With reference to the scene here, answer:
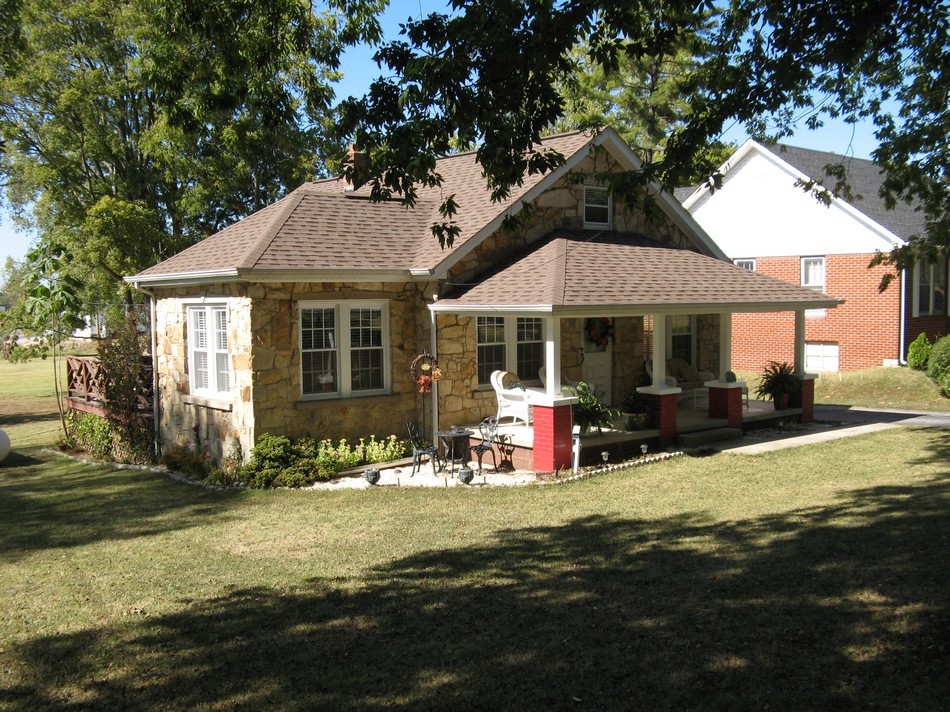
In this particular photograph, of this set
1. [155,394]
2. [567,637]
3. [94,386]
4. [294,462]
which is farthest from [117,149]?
[567,637]

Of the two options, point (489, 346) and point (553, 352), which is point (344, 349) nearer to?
point (489, 346)

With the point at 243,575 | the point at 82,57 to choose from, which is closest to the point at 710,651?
the point at 243,575

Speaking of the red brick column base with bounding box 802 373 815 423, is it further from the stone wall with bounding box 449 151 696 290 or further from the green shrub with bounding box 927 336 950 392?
the green shrub with bounding box 927 336 950 392

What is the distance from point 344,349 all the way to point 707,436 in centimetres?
674

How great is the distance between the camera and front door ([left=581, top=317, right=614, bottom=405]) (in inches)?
672

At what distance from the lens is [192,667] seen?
611cm

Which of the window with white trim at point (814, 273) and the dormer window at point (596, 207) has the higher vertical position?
the dormer window at point (596, 207)

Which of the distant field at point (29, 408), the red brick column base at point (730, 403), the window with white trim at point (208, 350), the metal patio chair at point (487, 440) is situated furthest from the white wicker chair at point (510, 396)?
the distant field at point (29, 408)

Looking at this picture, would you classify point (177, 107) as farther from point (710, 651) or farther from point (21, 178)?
point (21, 178)

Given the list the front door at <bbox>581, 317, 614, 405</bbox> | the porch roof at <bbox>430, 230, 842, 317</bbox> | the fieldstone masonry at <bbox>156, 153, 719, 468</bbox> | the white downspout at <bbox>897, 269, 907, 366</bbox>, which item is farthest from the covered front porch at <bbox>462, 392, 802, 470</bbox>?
the white downspout at <bbox>897, 269, 907, 366</bbox>

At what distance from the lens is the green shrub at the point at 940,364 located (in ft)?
70.8

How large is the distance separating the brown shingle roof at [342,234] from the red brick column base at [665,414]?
14.3 feet

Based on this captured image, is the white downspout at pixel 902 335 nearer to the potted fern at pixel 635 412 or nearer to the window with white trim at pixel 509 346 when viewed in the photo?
the potted fern at pixel 635 412

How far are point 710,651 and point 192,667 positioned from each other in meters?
3.69
